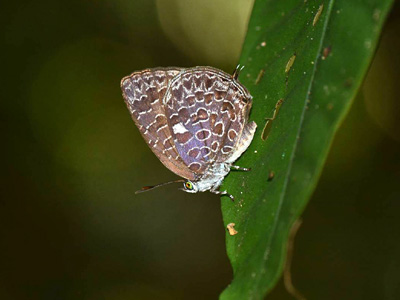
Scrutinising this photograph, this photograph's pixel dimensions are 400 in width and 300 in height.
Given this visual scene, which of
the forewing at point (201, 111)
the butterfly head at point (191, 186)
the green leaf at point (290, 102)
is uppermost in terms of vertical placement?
the green leaf at point (290, 102)

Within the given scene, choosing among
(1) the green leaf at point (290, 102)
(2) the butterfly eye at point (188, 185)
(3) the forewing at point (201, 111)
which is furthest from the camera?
(2) the butterfly eye at point (188, 185)

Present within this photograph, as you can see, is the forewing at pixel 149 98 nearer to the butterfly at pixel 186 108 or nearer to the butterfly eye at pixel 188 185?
the butterfly at pixel 186 108

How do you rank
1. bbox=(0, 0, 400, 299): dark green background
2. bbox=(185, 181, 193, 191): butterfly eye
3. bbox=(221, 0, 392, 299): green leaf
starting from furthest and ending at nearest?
bbox=(0, 0, 400, 299): dark green background, bbox=(185, 181, 193, 191): butterfly eye, bbox=(221, 0, 392, 299): green leaf

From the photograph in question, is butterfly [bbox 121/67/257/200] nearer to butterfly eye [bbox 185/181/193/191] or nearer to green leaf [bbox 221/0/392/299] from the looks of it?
butterfly eye [bbox 185/181/193/191]

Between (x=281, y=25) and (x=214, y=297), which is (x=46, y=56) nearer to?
(x=214, y=297)

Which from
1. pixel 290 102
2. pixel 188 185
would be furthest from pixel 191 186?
pixel 290 102

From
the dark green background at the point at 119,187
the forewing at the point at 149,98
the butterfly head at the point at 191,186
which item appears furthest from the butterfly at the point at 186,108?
the dark green background at the point at 119,187

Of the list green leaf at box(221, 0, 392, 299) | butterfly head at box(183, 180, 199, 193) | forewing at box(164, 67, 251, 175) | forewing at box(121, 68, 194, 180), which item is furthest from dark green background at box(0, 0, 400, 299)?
green leaf at box(221, 0, 392, 299)
